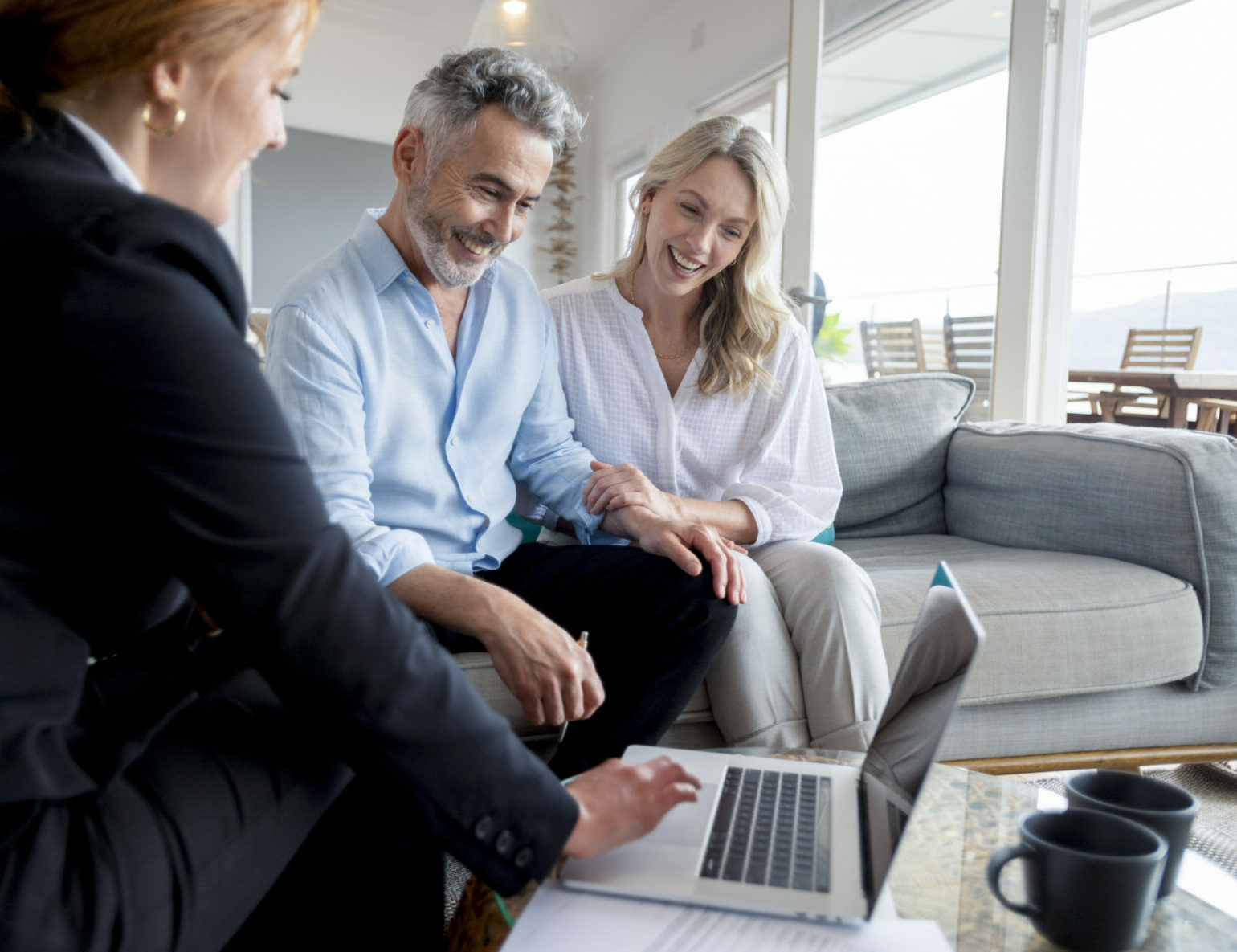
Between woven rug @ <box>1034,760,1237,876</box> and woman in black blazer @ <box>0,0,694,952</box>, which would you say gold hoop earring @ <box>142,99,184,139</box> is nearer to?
woman in black blazer @ <box>0,0,694,952</box>

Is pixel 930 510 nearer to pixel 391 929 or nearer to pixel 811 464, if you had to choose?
pixel 811 464

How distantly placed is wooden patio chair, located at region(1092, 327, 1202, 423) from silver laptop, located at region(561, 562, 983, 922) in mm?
4941

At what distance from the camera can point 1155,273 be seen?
5.52 meters

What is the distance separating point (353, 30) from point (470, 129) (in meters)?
5.56

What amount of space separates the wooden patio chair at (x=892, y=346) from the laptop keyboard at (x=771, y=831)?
9.45 feet

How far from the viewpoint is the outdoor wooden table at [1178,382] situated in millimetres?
4039

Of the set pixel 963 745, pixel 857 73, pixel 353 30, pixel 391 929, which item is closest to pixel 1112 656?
pixel 963 745

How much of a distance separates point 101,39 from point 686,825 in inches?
27.7

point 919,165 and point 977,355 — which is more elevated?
point 919,165

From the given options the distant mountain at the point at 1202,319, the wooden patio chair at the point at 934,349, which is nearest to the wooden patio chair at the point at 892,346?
the wooden patio chair at the point at 934,349

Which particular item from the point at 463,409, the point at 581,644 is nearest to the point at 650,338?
the point at 463,409

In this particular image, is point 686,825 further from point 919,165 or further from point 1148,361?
point 1148,361

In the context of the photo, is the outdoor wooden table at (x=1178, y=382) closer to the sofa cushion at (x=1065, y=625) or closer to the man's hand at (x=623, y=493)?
the sofa cushion at (x=1065, y=625)

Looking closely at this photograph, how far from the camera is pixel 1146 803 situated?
765mm
